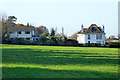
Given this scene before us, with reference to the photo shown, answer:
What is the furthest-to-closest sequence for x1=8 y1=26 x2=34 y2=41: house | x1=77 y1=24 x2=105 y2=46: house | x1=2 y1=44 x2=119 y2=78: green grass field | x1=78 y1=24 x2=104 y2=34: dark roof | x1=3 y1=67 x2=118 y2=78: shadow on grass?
1. x1=8 y1=26 x2=34 y2=41: house
2. x1=78 y1=24 x2=104 y2=34: dark roof
3. x1=77 y1=24 x2=105 y2=46: house
4. x1=2 y1=44 x2=119 y2=78: green grass field
5. x1=3 y1=67 x2=118 y2=78: shadow on grass

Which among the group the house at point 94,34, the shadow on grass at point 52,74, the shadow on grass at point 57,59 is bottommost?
the shadow on grass at point 52,74

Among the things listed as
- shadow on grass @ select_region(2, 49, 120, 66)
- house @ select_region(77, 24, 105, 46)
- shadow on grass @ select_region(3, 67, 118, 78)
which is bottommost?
shadow on grass @ select_region(3, 67, 118, 78)

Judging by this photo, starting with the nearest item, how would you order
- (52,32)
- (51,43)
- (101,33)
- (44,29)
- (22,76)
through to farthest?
(22,76) < (51,43) < (101,33) < (52,32) < (44,29)

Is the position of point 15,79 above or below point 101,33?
below

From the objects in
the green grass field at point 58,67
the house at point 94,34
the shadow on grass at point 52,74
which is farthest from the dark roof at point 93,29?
the shadow on grass at point 52,74

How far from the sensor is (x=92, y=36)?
66.6m

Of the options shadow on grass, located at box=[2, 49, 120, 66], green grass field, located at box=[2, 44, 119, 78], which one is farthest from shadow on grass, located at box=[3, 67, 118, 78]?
shadow on grass, located at box=[2, 49, 120, 66]

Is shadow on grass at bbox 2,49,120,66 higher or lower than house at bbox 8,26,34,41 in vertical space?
lower

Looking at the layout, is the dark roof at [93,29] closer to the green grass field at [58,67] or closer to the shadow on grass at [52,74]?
the green grass field at [58,67]

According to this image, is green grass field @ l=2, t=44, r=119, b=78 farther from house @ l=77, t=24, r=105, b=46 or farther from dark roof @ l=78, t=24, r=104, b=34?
dark roof @ l=78, t=24, r=104, b=34

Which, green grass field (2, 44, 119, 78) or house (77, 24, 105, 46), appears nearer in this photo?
green grass field (2, 44, 119, 78)

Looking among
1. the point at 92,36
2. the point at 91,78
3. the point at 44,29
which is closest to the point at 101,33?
the point at 92,36

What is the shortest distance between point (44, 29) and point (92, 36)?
A: 4649cm

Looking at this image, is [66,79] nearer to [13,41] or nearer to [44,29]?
[13,41]
